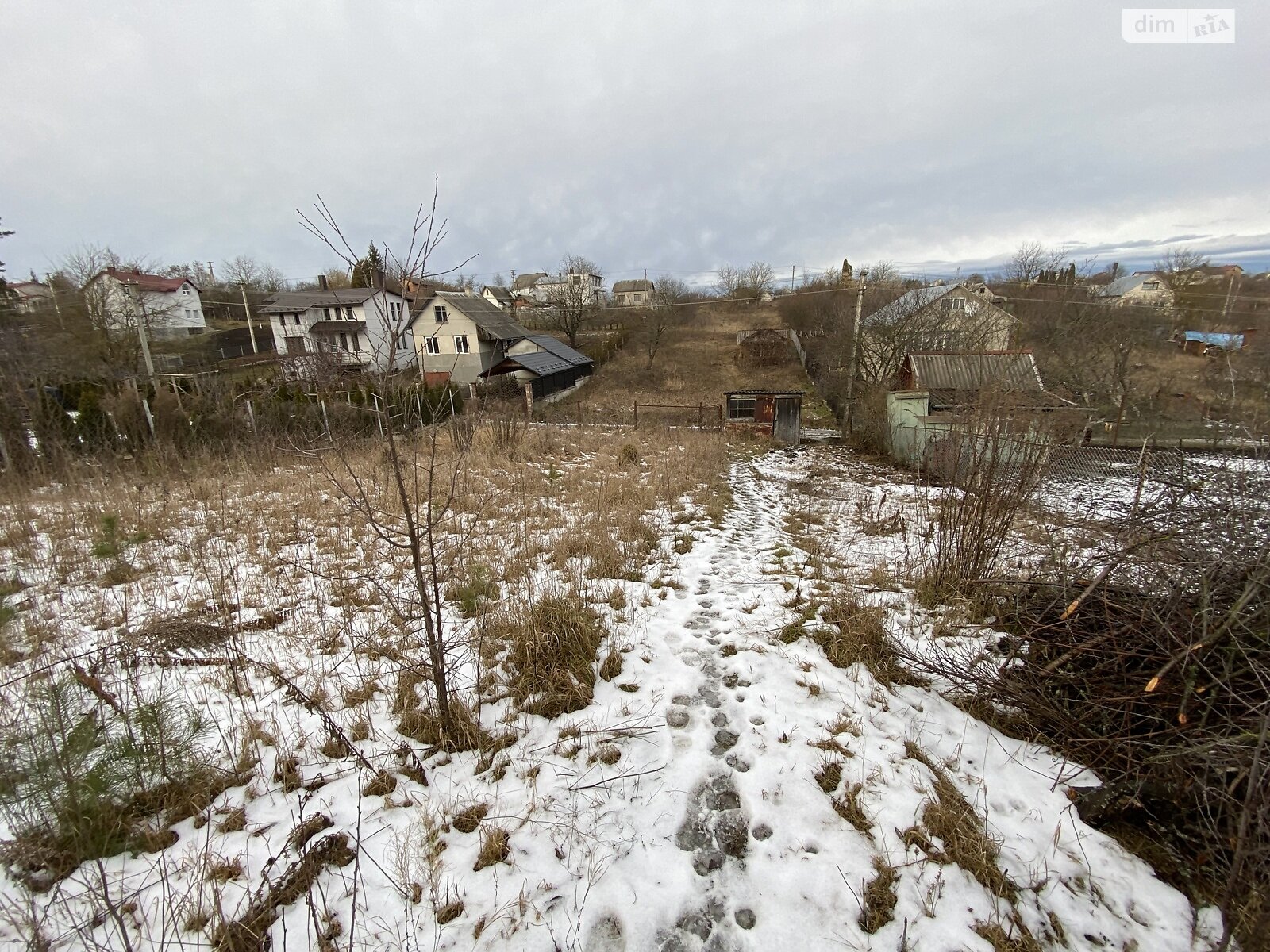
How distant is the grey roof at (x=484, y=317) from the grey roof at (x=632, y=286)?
124 ft

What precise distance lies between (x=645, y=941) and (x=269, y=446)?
10093 millimetres

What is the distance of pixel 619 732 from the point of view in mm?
2611

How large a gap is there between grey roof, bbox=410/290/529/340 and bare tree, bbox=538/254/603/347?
588cm

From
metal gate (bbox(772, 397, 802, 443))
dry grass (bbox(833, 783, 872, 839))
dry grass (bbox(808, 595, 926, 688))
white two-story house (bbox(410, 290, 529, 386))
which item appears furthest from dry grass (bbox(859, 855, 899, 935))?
white two-story house (bbox(410, 290, 529, 386))

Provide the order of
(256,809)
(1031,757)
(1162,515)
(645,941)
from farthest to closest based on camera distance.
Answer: (1162,515)
(1031,757)
(256,809)
(645,941)

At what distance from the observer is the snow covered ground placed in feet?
5.55

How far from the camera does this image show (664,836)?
2.06m

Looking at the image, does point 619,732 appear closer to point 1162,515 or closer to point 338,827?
point 338,827

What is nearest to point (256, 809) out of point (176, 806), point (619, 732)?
point (176, 806)

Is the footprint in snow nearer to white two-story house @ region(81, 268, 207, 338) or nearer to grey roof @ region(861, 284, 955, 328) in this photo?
white two-story house @ region(81, 268, 207, 338)

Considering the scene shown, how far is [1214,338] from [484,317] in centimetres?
4231

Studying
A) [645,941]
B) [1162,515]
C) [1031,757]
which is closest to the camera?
[645,941]

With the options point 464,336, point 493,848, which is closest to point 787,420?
point 493,848

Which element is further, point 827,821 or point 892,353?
point 892,353
